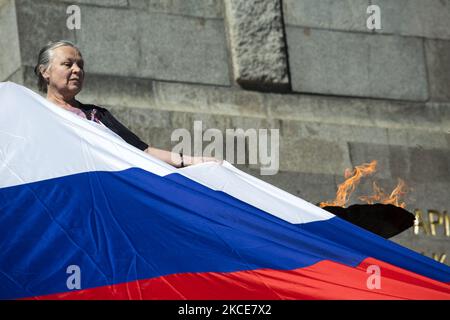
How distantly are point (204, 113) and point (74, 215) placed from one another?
3117 millimetres

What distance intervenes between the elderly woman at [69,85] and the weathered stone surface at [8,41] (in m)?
1.62

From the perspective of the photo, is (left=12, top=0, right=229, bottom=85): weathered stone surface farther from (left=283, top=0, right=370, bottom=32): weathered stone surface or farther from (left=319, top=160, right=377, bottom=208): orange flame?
(left=319, top=160, right=377, bottom=208): orange flame

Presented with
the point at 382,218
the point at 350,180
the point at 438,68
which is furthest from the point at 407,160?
the point at 382,218

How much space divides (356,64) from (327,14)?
43cm

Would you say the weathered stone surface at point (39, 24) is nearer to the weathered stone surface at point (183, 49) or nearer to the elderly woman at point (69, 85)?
the weathered stone surface at point (183, 49)

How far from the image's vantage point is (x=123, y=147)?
25.4 feet

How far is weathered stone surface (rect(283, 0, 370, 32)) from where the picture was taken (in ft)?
36.0

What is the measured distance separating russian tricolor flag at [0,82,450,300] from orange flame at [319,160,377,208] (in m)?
2.49

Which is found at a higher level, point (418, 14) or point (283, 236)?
point (418, 14)

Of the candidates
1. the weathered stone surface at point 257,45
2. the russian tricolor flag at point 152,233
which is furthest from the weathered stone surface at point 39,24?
the russian tricolor flag at point 152,233

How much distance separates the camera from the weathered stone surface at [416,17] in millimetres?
11281
